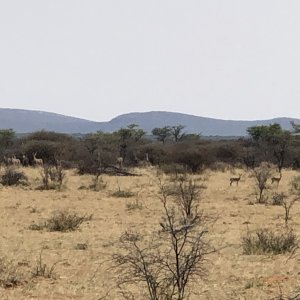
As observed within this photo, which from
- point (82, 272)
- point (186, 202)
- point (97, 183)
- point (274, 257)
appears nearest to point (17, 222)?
point (186, 202)

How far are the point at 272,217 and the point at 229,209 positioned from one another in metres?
1.88

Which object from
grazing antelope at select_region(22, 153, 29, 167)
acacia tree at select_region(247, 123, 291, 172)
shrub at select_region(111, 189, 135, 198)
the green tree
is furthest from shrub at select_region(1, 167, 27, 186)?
the green tree

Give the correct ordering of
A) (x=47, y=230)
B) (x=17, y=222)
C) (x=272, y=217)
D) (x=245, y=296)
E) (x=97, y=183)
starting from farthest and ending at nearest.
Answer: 1. (x=97, y=183)
2. (x=272, y=217)
3. (x=17, y=222)
4. (x=47, y=230)
5. (x=245, y=296)

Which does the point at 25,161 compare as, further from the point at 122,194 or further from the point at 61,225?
the point at 61,225

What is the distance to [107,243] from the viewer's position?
11.2m

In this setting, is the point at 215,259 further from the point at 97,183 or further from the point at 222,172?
the point at 222,172

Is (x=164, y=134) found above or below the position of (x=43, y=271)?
above

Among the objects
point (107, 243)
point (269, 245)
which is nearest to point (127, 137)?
point (107, 243)

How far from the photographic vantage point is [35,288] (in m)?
8.16

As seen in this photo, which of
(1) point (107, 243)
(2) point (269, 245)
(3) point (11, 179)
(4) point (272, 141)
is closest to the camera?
(2) point (269, 245)

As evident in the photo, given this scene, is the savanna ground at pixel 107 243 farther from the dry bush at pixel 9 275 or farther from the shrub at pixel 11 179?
the shrub at pixel 11 179

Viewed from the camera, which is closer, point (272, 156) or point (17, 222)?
point (17, 222)

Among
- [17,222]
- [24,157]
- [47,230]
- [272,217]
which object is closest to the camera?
[47,230]

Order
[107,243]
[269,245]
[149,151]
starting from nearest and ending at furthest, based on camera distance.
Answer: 1. [269,245]
2. [107,243]
3. [149,151]
